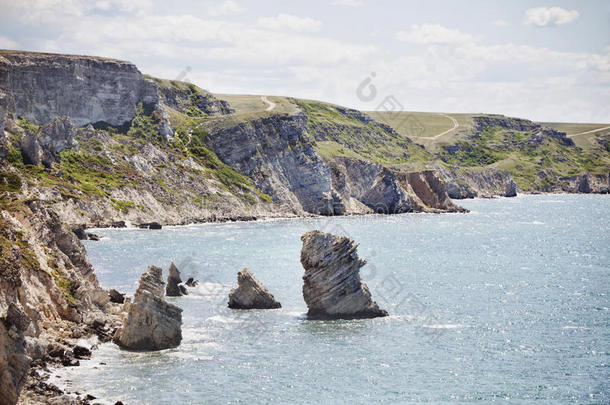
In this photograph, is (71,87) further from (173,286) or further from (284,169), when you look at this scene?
(173,286)

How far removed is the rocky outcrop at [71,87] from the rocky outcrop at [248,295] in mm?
122517

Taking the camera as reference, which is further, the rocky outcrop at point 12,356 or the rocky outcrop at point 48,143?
the rocky outcrop at point 48,143

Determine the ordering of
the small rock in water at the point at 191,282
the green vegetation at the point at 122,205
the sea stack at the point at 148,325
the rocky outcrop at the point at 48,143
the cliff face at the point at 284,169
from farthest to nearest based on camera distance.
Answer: the cliff face at the point at 284,169
the green vegetation at the point at 122,205
the rocky outcrop at the point at 48,143
the small rock in water at the point at 191,282
the sea stack at the point at 148,325

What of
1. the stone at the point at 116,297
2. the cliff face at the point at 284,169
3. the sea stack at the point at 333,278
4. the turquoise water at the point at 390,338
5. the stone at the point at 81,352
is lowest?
the turquoise water at the point at 390,338

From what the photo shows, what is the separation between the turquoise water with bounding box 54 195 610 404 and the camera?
42.2 meters

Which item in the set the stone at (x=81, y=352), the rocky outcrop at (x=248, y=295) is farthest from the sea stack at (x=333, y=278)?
the stone at (x=81, y=352)

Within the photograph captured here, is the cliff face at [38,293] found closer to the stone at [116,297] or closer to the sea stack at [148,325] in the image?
the sea stack at [148,325]

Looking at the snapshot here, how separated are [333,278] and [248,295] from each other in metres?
10.1

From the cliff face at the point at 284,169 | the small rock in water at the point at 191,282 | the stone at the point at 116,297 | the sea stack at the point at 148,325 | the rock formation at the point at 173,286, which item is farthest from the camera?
the cliff face at the point at 284,169

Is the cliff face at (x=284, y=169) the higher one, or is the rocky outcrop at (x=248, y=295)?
the cliff face at (x=284, y=169)

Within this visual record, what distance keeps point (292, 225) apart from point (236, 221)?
15.2m

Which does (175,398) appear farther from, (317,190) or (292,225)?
(317,190)

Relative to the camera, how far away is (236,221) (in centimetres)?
16225

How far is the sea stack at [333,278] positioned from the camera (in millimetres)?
57969
